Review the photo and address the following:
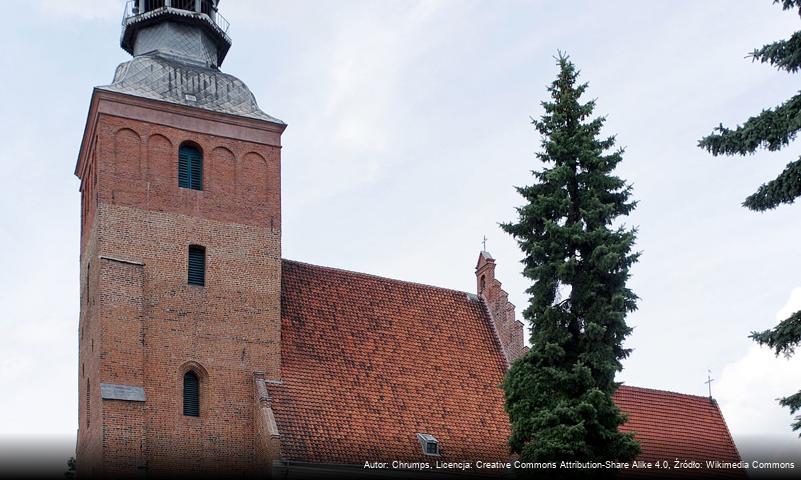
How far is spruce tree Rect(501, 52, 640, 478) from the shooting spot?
2367 centimetres

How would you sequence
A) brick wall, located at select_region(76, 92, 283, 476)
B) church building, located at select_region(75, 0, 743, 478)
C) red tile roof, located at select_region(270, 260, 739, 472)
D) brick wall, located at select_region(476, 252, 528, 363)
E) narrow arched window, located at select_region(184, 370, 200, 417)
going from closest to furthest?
brick wall, located at select_region(76, 92, 283, 476)
church building, located at select_region(75, 0, 743, 478)
narrow arched window, located at select_region(184, 370, 200, 417)
red tile roof, located at select_region(270, 260, 739, 472)
brick wall, located at select_region(476, 252, 528, 363)

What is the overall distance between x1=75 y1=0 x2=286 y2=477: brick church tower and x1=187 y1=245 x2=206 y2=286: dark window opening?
4 cm

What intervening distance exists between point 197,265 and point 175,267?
0.78 meters

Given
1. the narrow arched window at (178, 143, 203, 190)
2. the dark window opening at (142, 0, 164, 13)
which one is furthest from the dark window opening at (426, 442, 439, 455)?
the dark window opening at (142, 0, 164, 13)

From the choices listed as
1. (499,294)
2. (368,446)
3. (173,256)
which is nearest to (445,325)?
(499,294)

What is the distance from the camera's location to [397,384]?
3253 cm

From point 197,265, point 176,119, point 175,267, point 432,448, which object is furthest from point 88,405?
point 432,448

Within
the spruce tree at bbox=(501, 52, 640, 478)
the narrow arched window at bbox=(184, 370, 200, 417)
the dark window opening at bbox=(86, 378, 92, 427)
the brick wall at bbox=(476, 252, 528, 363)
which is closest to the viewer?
the spruce tree at bbox=(501, 52, 640, 478)

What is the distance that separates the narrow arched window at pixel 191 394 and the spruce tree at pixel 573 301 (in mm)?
8799

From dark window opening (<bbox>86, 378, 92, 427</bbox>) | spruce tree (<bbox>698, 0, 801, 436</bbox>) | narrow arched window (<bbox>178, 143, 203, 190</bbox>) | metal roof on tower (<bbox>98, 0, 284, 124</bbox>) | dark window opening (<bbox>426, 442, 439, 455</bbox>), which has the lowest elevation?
dark window opening (<bbox>426, 442, 439, 455</bbox>)

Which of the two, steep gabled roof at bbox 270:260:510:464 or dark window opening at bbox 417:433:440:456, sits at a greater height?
steep gabled roof at bbox 270:260:510:464

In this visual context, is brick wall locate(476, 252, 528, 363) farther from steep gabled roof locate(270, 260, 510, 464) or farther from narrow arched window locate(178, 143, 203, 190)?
narrow arched window locate(178, 143, 203, 190)

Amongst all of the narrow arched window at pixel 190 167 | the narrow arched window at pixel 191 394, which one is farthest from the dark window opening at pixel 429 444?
the narrow arched window at pixel 190 167

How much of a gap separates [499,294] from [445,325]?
223 centimetres
